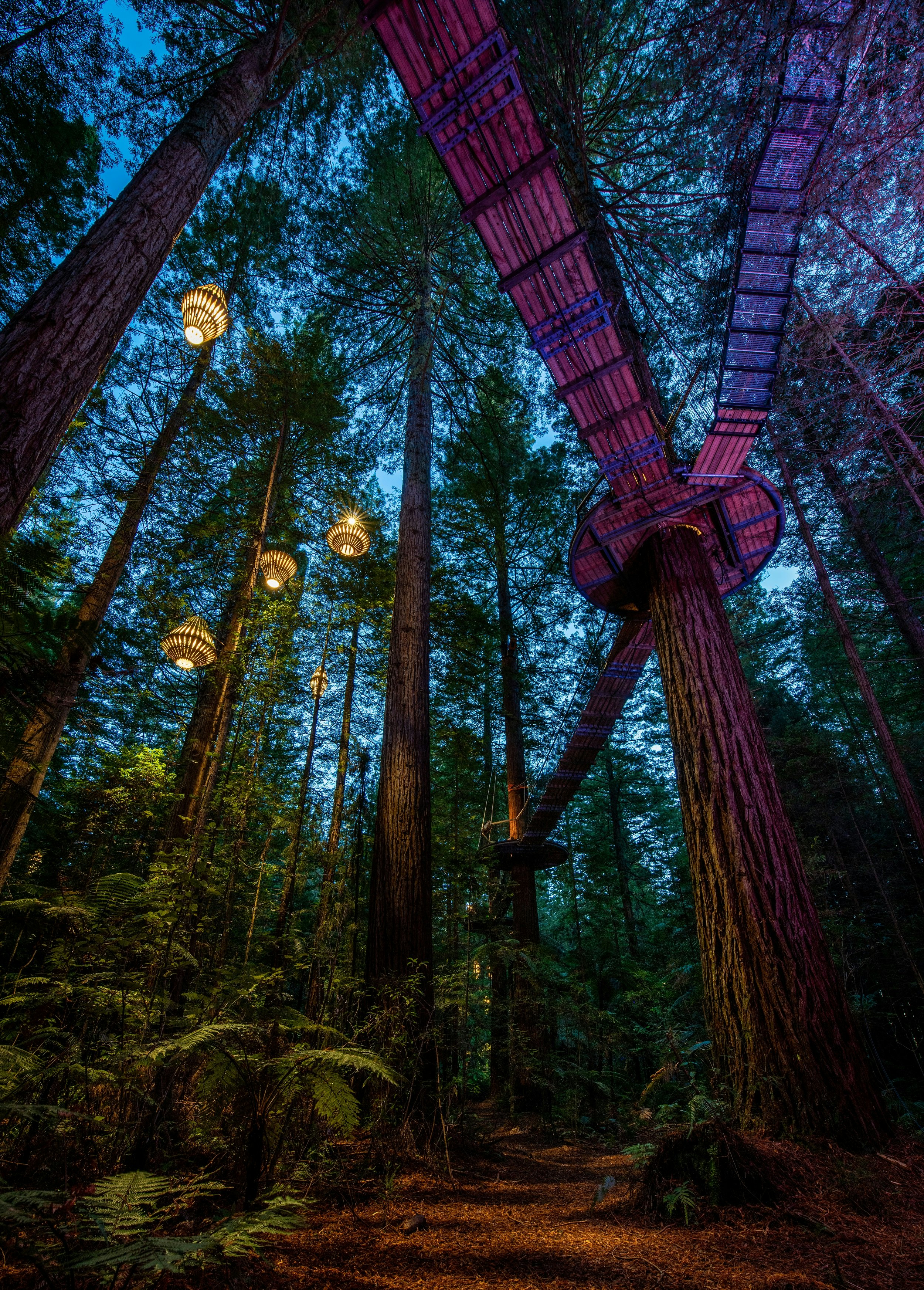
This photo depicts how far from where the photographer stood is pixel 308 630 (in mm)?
6168

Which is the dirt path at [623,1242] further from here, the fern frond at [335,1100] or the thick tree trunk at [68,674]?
the thick tree trunk at [68,674]

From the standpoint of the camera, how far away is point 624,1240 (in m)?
1.97

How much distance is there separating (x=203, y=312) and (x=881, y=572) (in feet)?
41.0

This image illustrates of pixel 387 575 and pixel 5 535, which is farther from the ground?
pixel 387 575

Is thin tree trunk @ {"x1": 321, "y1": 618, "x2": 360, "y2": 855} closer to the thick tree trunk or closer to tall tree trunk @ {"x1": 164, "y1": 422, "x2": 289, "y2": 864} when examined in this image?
tall tree trunk @ {"x1": 164, "y1": 422, "x2": 289, "y2": 864}

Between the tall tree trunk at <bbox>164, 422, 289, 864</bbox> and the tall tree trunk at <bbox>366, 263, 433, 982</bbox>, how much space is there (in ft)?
4.86

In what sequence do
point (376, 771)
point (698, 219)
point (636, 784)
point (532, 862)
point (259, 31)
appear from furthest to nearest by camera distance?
point (636, 784) < point (532, 862) < point (376, 771) < point (698, 219) < point (259, 31)

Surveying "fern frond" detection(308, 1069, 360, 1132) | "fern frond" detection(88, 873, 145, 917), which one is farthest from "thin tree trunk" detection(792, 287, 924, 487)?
"fern frond" detection(88, 873, 145, 917)

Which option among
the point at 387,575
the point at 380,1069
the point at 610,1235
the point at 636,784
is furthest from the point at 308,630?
the point at 636,784

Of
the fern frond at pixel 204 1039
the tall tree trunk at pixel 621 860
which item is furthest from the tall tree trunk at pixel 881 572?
the fern frond at pixel 204 1039

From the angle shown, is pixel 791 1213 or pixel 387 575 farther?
pixel 387 575

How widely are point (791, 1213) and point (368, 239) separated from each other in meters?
12.7

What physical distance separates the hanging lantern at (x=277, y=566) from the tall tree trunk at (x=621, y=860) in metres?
11.2

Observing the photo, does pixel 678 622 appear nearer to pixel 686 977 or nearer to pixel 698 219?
pixel 698 219
